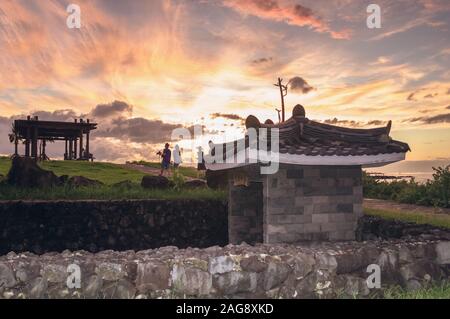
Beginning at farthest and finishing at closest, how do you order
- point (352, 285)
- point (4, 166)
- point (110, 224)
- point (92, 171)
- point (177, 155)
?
point (4, 166) < point (92, 171) < point (177, 155) < point (110, 224) < point (352, 285)

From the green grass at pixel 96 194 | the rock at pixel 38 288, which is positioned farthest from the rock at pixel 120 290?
the green grass at pixel 96 194

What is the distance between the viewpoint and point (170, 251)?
794 cm

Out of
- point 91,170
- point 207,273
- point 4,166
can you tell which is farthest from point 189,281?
point 4,166

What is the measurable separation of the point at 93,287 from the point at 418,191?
12665 mm

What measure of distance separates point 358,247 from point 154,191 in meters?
8.62

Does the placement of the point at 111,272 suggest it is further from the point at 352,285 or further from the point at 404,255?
the point at 404,255

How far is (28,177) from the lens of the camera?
51.4ft

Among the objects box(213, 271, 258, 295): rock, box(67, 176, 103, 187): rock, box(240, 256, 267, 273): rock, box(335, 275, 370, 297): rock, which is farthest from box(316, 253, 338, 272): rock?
box(67, 176, 103, 187): rock

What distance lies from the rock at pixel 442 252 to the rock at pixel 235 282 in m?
3.25

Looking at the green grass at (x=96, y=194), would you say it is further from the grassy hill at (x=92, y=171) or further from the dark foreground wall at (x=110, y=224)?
the grassy hill at (x=92, y=171)

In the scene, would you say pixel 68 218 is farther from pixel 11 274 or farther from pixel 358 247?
pixel 358 247

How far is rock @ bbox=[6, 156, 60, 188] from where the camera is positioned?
15594 millimetres

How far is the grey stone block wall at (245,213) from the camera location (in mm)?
12227
